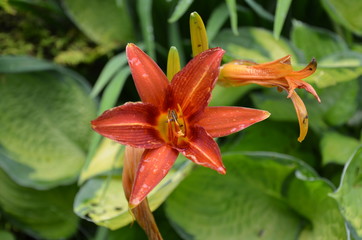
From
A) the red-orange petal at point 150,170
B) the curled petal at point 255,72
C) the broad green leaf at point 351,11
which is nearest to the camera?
the red-orange petal at point 150,170

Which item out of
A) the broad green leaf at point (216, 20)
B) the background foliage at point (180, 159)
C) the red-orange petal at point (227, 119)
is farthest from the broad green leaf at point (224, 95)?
the red-orange petal at point (227, 119)

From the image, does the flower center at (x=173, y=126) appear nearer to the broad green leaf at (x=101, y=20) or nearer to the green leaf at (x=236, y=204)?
the green leaf at (x=236, y=204)

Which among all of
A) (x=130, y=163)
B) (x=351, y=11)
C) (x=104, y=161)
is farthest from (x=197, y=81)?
(x=351, y=11)

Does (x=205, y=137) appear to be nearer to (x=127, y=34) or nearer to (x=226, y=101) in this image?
(x=226, y=101)

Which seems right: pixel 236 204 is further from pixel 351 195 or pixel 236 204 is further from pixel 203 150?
pixel 203 150

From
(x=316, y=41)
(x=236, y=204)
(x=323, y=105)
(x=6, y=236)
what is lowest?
(x=6, y=236)

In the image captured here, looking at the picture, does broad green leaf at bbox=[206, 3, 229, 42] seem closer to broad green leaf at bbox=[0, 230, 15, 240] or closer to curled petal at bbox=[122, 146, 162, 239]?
curled petal at bbox=[122, 146, 162, 239]

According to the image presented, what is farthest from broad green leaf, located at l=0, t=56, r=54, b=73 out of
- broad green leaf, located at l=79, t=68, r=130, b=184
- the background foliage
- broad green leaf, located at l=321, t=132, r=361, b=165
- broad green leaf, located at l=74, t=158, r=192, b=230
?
broad green leaf, located at l=321, t=132, r=361, b=165
